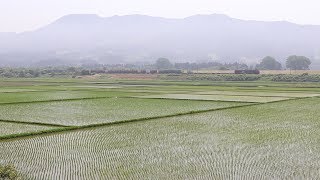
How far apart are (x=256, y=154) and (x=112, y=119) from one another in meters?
7.94

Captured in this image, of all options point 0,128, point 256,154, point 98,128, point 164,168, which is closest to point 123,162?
point 164,168

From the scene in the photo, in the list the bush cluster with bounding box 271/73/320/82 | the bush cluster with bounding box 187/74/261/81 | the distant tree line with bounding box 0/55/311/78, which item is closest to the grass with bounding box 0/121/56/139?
the bush cluster with bounding box 271/73/320/82

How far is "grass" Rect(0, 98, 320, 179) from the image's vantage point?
31.6 ft

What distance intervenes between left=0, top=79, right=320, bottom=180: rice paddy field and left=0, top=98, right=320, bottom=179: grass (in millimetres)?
20

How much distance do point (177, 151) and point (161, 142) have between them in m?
1.31

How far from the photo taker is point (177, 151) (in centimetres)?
1188

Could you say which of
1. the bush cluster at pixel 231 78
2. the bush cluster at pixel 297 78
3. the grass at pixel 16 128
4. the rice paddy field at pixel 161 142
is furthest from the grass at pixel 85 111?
the bush cluster at pixel 231 78

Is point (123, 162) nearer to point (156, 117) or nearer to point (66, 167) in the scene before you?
point (66, 167)

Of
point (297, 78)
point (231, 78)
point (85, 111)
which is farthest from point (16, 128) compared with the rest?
point (231, 78)

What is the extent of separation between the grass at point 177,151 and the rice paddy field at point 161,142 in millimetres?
20

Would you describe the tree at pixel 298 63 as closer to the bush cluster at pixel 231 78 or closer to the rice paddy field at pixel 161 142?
the bush cluster at pixel 231 78

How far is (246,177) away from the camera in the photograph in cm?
921

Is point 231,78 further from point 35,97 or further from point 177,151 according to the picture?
point 177,151

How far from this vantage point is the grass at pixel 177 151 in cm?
964
